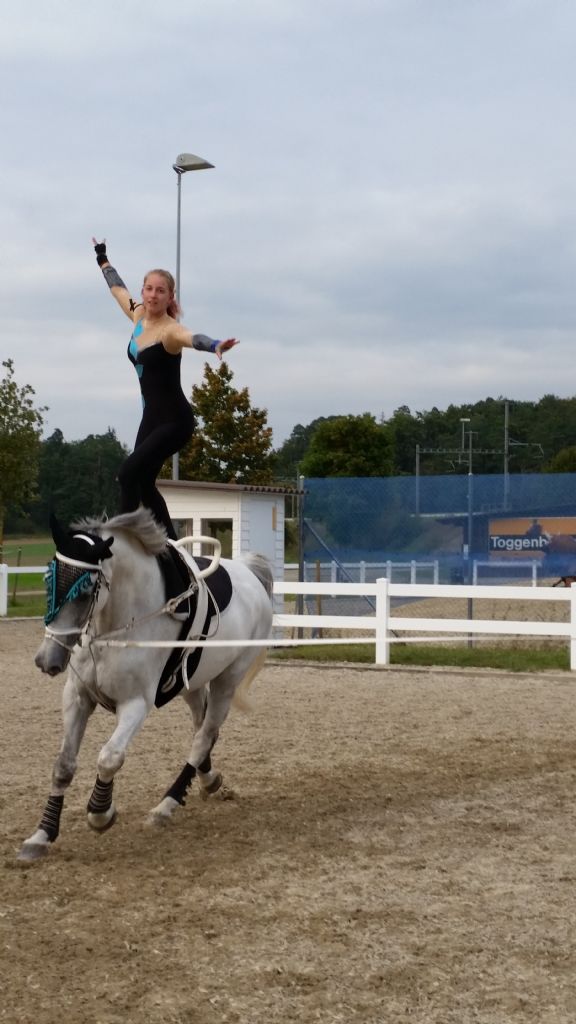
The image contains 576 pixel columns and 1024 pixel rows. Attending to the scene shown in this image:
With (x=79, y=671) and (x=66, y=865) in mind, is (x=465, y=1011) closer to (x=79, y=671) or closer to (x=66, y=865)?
(x=66, y=865)

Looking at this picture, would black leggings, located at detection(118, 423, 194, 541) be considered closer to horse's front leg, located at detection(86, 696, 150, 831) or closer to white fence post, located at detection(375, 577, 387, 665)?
horse's front leg, located at detection(86, 696, 150, 831)

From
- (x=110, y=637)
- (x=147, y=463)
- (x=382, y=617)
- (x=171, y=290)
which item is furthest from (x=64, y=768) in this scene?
(x=382, y=617)

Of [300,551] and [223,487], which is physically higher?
[223,487]

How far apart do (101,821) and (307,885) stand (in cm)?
127

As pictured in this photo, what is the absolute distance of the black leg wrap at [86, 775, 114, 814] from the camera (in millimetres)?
5898

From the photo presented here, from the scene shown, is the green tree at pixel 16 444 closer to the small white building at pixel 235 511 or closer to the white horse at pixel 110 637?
the small white building at pixel 235 511

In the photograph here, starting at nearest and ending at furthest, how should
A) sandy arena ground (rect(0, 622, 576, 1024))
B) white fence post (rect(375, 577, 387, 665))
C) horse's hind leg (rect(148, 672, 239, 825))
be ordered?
1. sandy arena ground (rect(0, 622, 576, 1024))
2. horse's hind leg (rect(148, 672, 239, 825))
3. white fence post (rect(375, 577, 387, 665))

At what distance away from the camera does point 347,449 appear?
2451 inches

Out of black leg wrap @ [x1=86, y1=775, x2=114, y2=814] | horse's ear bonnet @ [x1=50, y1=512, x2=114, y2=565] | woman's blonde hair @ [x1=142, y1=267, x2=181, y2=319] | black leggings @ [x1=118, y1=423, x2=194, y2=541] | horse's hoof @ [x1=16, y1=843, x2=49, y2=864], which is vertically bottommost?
horse's hoof @ [x1=16, y1=843, x2=49, y2=864]

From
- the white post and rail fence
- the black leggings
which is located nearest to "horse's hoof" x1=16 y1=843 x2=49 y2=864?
the black leggings

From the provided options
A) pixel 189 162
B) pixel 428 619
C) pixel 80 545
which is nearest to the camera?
pixel 80 545

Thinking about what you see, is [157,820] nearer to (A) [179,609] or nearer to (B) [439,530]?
(A) [179,609]

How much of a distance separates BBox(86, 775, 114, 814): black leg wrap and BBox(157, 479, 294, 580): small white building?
11.4m

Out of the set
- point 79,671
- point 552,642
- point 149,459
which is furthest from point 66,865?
point 552,642
